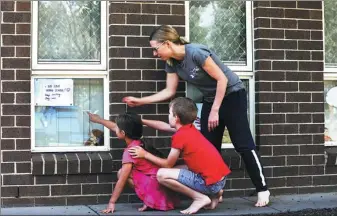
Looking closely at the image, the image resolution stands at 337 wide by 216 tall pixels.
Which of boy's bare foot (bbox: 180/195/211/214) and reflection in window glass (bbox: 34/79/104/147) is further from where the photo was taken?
reflection in window glass (bbox: 34/79/104/147)

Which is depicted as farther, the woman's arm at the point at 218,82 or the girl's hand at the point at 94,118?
the girl's hand at the point at 94,118

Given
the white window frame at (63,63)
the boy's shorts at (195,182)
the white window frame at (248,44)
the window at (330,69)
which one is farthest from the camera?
the window at (330,69)

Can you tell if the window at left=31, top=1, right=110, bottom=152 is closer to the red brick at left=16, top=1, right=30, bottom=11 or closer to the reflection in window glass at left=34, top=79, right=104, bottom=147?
the reflection in window glass at left=34, top=79, right=104, bottom=147

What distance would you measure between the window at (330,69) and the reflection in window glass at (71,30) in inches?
106

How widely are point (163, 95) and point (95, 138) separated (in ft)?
2.90

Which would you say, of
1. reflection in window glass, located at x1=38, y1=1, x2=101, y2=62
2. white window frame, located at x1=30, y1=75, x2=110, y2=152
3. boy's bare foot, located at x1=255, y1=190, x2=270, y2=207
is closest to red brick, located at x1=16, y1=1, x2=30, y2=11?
reflection in window glass, located at x1=38, y1=1, x2=101, y2=62

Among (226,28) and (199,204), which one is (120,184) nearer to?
(199,204)

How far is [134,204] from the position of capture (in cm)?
570

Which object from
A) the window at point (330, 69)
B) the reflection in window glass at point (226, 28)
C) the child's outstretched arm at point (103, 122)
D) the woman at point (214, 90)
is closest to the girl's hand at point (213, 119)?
the woman at point (214, 90)

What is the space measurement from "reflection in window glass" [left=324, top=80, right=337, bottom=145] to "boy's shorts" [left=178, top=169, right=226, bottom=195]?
2053 millimetres

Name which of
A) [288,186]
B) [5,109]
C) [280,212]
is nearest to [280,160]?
[288,186]

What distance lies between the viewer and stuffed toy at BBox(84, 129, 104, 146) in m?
5.89

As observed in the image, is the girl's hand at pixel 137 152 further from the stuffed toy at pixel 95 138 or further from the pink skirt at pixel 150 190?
the stuffed toy at pixel 95 138

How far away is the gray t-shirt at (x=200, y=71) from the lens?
5.20 m
